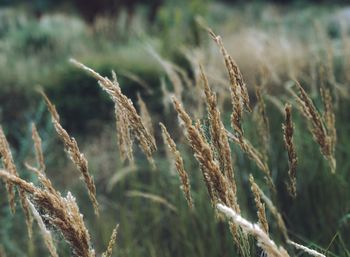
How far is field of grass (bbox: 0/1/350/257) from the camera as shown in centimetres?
124

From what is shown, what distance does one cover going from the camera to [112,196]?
4.95 metres

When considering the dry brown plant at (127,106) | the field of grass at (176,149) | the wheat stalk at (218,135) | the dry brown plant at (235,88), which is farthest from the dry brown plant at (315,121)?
the dry brown plant at (127,106)

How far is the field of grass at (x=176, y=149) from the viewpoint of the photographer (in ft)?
4.08

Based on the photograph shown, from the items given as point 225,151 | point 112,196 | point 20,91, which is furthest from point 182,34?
point 225,151

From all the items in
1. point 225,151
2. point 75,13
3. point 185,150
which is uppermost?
point 225,151

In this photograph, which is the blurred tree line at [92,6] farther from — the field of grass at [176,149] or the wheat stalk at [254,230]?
the wheat stalk at [254,230]

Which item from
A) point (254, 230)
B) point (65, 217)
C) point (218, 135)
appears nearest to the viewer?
point (254, 230)

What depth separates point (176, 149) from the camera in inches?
60.2

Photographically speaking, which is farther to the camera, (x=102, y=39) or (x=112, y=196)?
(x=102, y=39)

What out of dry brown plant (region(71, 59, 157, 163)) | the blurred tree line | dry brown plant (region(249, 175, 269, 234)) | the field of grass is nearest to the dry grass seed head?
the field of grass

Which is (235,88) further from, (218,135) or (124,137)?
(124,137)

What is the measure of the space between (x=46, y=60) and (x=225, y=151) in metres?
7.74

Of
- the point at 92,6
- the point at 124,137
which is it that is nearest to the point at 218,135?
the point at 124,137

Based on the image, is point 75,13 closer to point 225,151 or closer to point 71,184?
point 71,184
